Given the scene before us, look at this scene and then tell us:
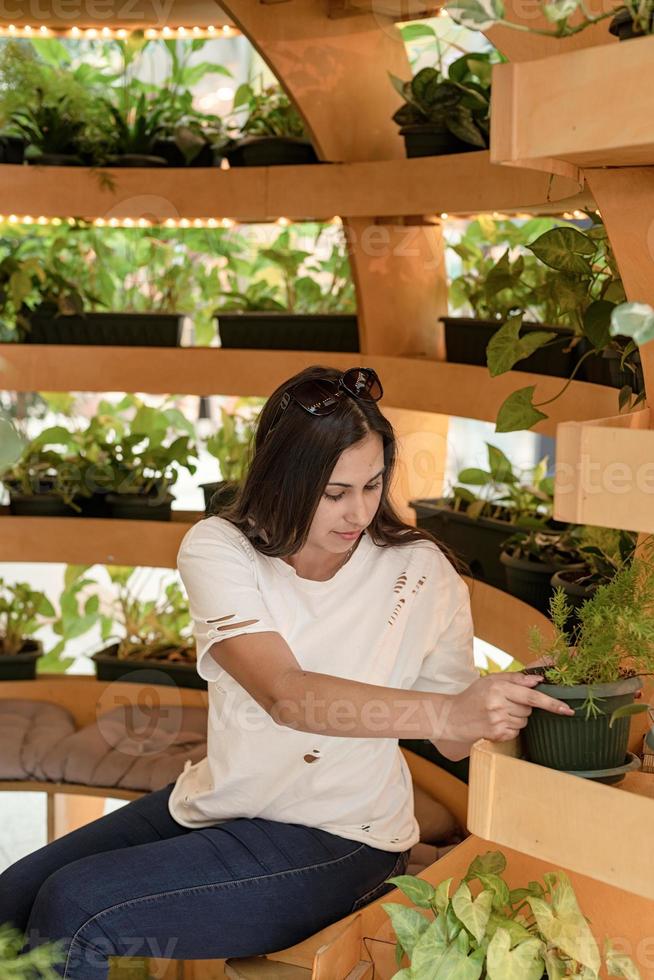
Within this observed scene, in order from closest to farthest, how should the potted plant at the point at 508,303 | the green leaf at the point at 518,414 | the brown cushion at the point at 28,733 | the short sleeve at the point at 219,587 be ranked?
the short sleeve at the point at 219,587, the green leaf at the point at 518,414, the potted plant at the point at 508,303, the brown cushion at the point at 28,733

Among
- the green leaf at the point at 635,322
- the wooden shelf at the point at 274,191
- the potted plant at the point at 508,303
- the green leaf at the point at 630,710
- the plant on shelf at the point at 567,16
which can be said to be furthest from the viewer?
the wooden shelf at the point at 274,191

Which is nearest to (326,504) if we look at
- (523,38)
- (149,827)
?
(149,827)

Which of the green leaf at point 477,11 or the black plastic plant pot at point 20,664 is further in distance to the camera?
the black plastic plant pot at point 20,664

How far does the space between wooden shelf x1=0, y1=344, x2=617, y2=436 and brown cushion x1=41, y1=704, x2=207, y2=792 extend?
3.47 feet

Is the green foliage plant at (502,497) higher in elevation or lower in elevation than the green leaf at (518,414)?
lower

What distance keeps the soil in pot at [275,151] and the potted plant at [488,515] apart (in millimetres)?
1080

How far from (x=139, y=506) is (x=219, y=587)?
88.4 inches

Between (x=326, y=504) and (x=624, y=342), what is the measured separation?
70cm

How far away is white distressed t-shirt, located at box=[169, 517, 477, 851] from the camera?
5.56 feet

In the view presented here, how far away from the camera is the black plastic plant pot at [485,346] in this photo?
255cm

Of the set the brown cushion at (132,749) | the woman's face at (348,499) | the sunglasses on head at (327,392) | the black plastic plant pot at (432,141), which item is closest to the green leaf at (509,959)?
the woman's face at (348,499)

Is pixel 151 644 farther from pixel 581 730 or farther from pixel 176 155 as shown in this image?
pixel 581 730

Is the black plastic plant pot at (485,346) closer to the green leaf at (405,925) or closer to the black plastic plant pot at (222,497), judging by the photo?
the black plastic plant pot at (222,497)

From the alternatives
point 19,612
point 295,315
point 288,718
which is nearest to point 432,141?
point 295,315
